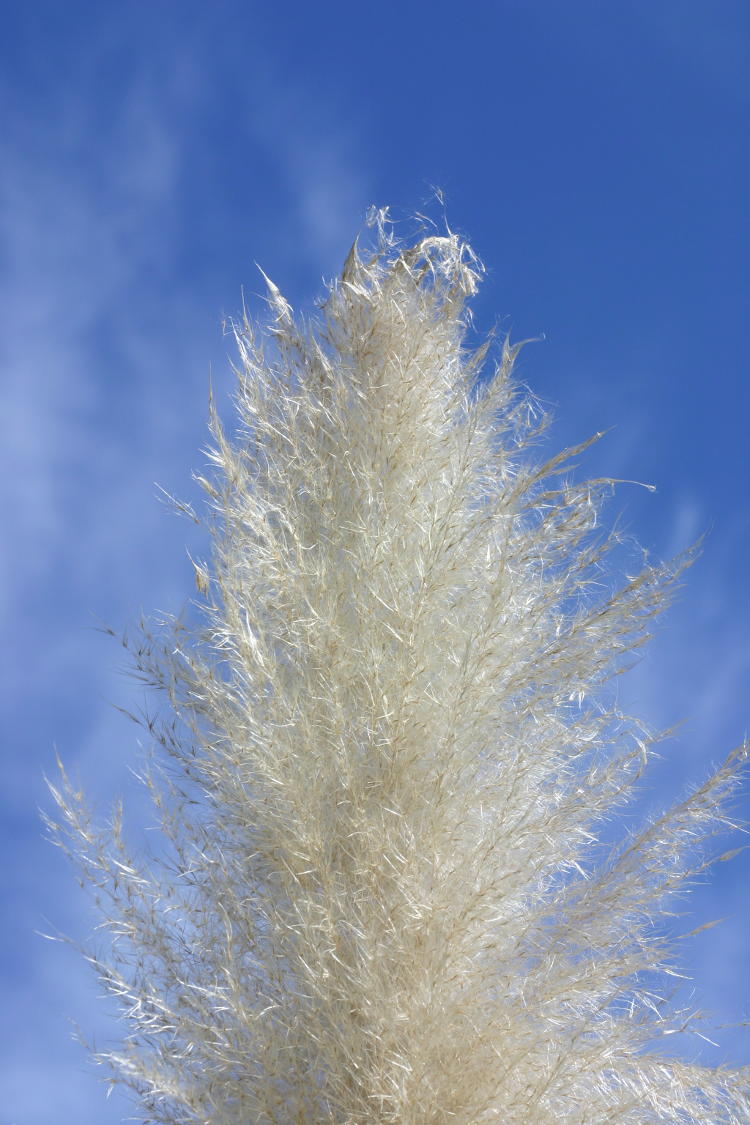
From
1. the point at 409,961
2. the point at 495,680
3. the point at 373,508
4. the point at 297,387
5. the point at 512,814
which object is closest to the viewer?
the point at 409,961

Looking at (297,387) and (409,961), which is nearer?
(409,961)

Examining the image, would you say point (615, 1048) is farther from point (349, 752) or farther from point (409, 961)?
point (349, 752)

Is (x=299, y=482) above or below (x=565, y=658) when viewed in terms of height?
above

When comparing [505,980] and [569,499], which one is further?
[569,499]

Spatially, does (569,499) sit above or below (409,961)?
above

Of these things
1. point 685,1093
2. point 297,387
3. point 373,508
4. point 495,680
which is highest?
point 297,387

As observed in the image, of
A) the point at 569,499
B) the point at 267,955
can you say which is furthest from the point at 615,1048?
the point at 569,499

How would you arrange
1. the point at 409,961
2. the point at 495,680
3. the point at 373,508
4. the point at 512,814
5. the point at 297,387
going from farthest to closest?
the point at 297,387 → the point at 373,508 → the point at 495,680 → the point at 512,814 → the point at 409,961

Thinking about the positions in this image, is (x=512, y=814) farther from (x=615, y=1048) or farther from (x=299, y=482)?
(x=299, y=482)

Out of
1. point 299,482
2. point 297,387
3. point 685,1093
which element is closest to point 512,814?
point 685,1093
